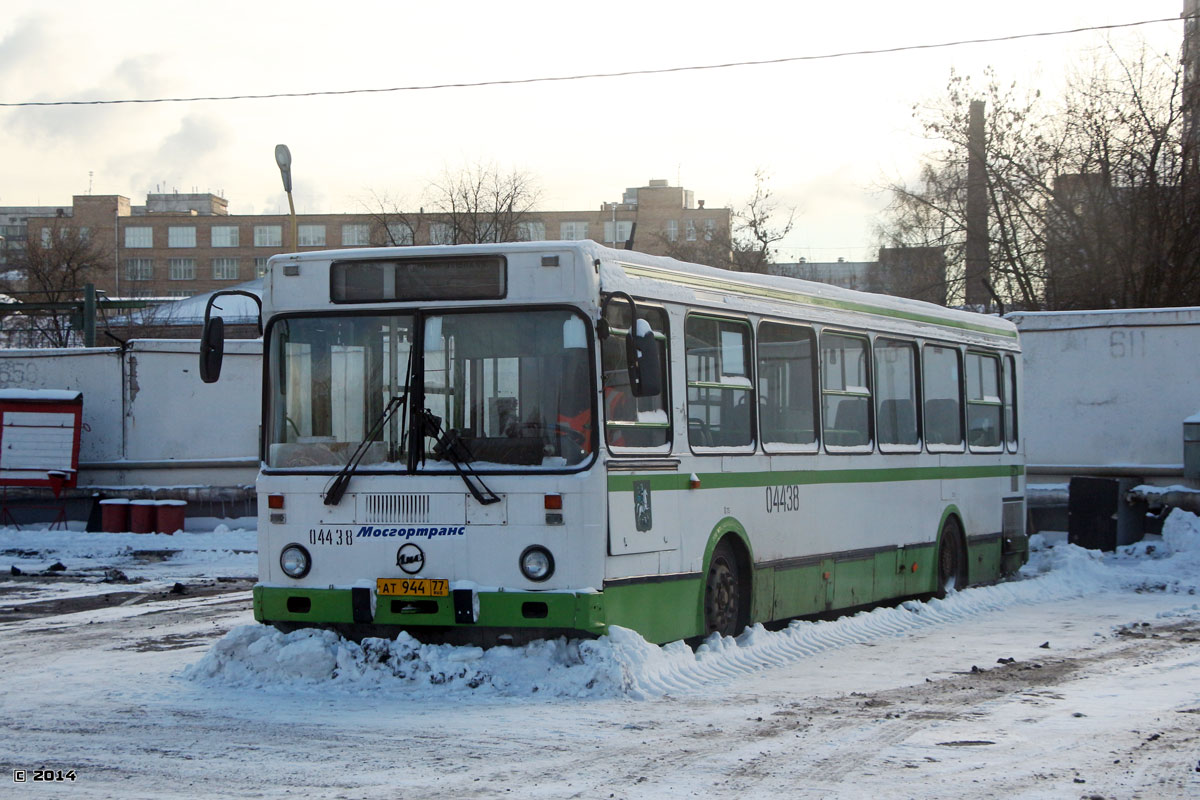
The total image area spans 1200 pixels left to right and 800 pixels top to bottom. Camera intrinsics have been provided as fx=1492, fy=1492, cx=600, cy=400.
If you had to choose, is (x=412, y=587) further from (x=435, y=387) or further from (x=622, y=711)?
(x=622, y=711)

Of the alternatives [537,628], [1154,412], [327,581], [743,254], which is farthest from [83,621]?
[743,254]

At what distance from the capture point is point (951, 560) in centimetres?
1568

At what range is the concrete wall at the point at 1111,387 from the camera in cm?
2062

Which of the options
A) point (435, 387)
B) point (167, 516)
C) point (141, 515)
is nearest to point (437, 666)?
point (435, 387)

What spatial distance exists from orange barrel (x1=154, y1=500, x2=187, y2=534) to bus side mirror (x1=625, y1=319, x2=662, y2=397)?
1600 centimetres

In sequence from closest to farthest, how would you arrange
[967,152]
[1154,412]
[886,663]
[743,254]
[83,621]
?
[886,663] < [83,621] < [1154,412] < [967,152] < [743,254]

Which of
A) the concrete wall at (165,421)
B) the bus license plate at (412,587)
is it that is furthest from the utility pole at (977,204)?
the bus license plate at (412,587)

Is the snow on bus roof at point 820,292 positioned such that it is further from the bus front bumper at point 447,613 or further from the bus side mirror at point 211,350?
the bus side mirror at point 211,350

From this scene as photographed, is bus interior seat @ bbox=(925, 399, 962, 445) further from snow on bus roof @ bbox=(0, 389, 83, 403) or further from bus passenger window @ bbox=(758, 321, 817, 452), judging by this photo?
snow on bus roof @ bbox=(0, 389, 83, 403)

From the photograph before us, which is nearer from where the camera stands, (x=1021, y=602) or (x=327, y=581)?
(x=327, y=581)

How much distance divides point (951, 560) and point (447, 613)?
7796 millimetres

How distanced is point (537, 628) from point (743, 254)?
50.6 metres

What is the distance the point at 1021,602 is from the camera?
50.0ft

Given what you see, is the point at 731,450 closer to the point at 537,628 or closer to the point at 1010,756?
the point at 537,628
